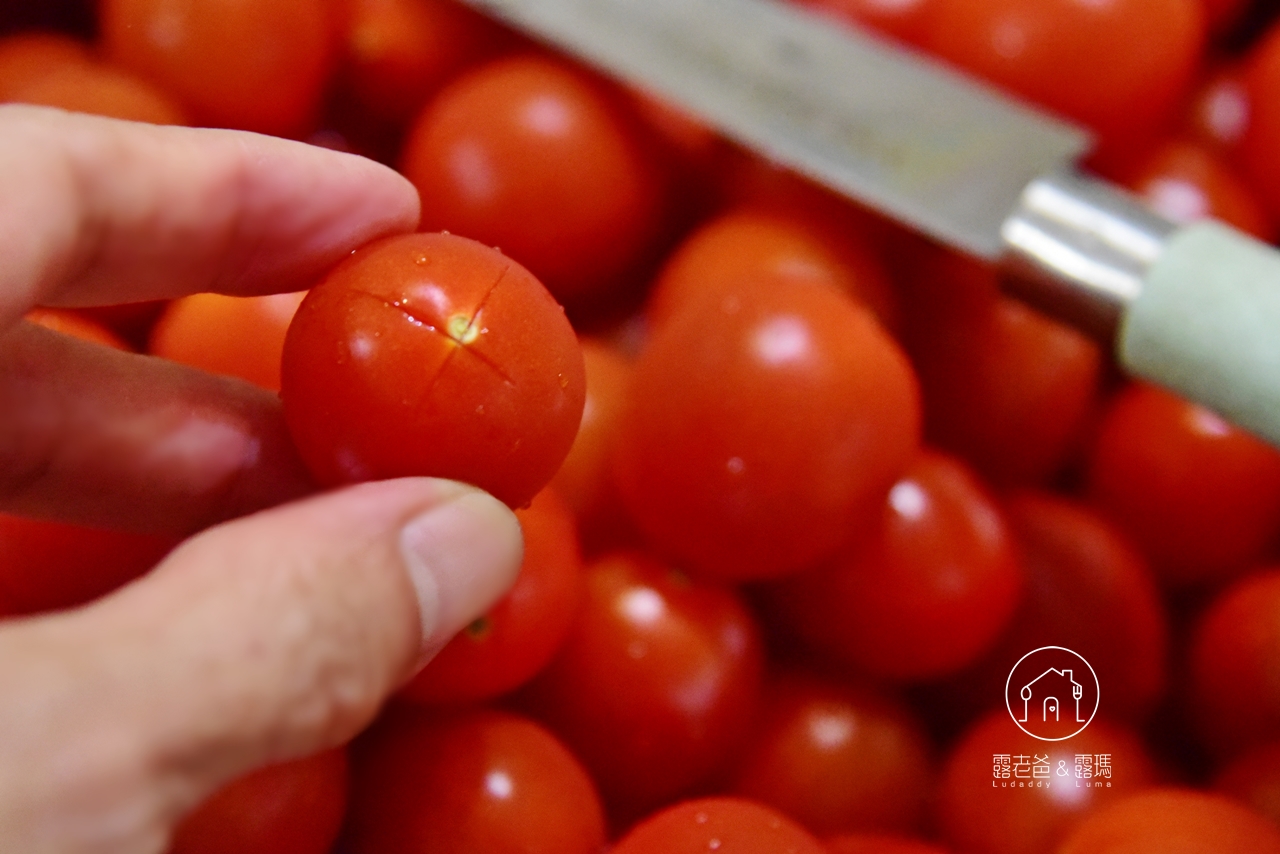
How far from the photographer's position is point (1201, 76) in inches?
33.4

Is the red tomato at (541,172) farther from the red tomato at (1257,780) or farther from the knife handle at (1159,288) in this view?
the red tomato at (1257,780)

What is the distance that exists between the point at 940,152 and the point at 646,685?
361mm

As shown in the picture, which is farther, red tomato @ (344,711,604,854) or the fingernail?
red tomato @ (344,711,604,854)

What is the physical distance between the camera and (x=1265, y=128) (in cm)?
77

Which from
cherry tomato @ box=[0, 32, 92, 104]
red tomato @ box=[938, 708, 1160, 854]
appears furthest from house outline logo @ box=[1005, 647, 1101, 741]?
cherry tomato @ box=[0, 32, 92, 104]

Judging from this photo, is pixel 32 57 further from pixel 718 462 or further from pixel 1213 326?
pixel 1213 326

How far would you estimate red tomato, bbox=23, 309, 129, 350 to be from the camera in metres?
0.45

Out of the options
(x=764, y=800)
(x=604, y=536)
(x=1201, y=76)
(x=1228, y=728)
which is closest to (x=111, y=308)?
(x=604, y=536)

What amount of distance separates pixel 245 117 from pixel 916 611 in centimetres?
44

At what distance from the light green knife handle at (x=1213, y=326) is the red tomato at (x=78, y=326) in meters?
0.51

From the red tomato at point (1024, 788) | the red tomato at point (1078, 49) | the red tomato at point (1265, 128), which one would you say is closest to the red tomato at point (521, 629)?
the red tomato at point (1024, 788)

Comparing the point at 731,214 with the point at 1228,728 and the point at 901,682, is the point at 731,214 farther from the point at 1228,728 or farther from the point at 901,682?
the point at 1228,728

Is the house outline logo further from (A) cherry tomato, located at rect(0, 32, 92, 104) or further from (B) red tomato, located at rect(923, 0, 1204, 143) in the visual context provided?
(A) cherry tomato, located at rect(0, 32, 92, 104)

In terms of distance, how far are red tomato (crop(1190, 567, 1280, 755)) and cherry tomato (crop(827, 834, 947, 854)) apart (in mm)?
206
